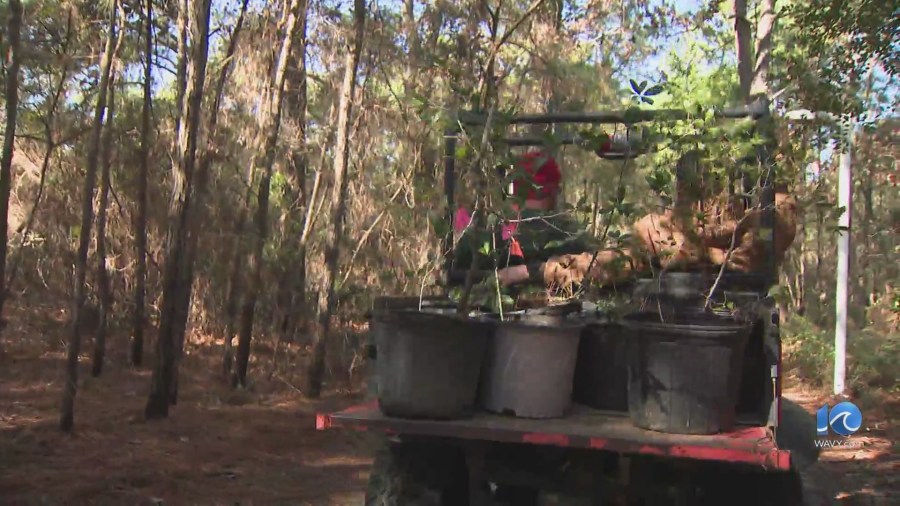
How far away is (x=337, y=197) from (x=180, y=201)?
8.76ft

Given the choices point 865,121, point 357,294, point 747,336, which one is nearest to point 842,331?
point 865,121

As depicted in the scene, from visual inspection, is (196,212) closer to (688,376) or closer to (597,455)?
(597,455)

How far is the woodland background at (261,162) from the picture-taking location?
977 centimetres

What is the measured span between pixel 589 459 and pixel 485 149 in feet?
5.24

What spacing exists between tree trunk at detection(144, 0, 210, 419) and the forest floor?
29.1 inches

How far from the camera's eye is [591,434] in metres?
3.71

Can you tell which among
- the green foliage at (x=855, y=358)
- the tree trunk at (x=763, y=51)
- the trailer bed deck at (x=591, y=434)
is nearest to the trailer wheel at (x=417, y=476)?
the trailer bed deck at (x=591, y=434)

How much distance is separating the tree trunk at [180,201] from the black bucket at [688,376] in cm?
692

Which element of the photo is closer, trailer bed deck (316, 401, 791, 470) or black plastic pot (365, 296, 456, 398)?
trailer bed deck (316, 401, 791, 470)

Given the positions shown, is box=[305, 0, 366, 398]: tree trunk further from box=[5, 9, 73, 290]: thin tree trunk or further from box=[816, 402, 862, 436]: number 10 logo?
box=[816, 402, 862, 436]: number 10 logo

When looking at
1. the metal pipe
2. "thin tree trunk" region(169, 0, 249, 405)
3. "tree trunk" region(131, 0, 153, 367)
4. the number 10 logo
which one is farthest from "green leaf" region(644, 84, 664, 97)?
"tree trunk" region(131, 0, 153, 367)

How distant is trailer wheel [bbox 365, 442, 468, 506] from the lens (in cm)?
438

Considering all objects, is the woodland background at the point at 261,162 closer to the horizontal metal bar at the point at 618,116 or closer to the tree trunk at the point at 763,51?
the tree trunk at the point at 763,51

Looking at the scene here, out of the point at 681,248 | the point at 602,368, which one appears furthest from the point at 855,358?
the point at 602,368
